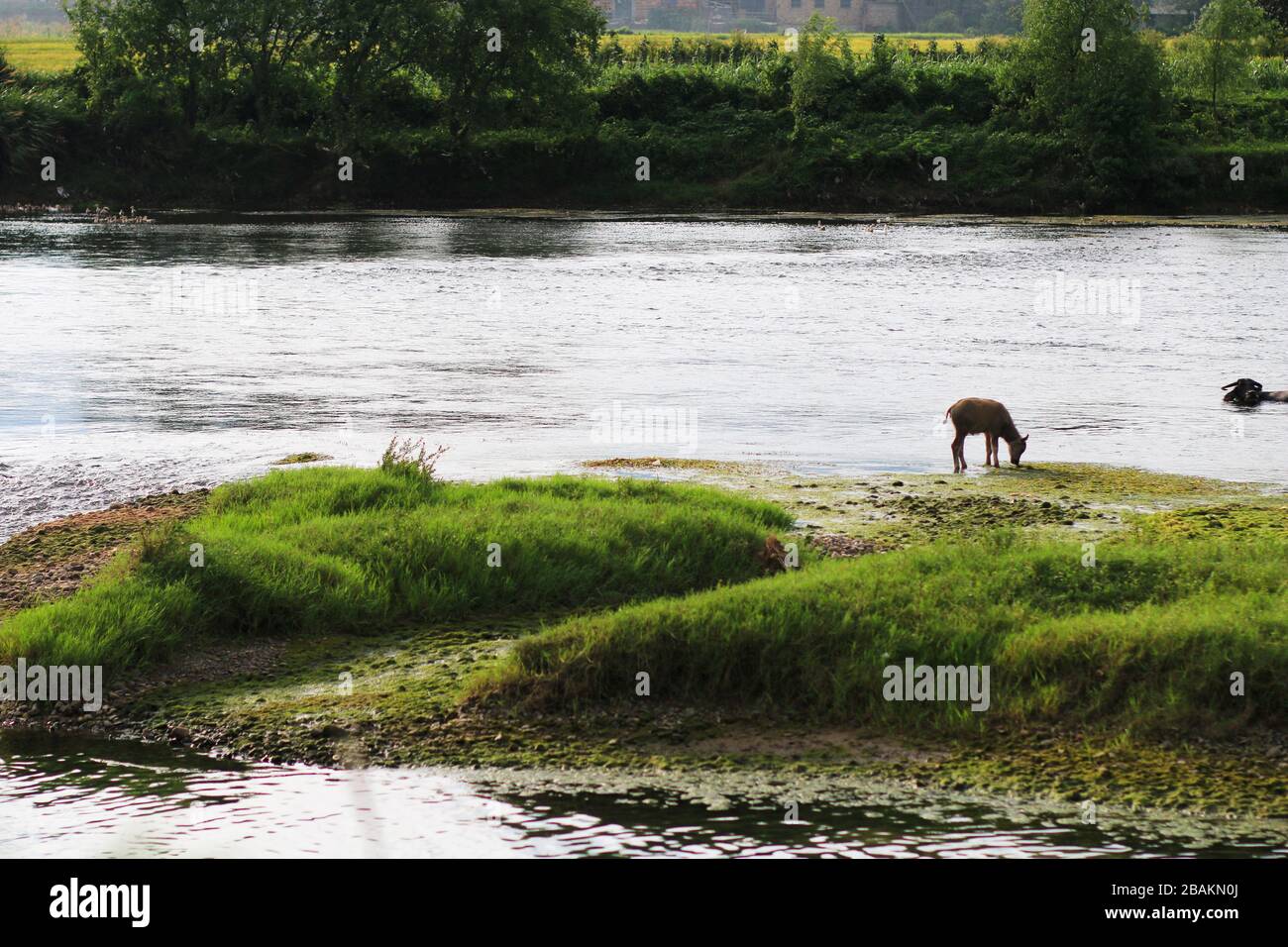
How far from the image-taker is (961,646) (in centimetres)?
1029

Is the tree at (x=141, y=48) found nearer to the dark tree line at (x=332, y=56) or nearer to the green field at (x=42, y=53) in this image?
the dark tree line at (x=332, y=56)

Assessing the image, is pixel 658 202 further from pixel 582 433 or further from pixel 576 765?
pixel 576 765

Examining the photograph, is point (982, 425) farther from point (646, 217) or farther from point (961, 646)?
point (646, 217)

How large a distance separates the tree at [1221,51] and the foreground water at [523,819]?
6889 centimetres

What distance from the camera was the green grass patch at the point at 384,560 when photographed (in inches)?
442

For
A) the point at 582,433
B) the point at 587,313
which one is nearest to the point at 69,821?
the point at 582,433

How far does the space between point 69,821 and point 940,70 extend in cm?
7349

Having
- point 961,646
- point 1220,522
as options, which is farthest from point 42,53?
point 961,646

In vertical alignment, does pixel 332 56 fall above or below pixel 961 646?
above

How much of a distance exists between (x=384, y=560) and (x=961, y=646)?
15.0 ft

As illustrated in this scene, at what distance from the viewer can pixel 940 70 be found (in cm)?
7712

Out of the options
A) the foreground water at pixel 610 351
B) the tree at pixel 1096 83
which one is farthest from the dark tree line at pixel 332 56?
the tree at pixel 1096 83
